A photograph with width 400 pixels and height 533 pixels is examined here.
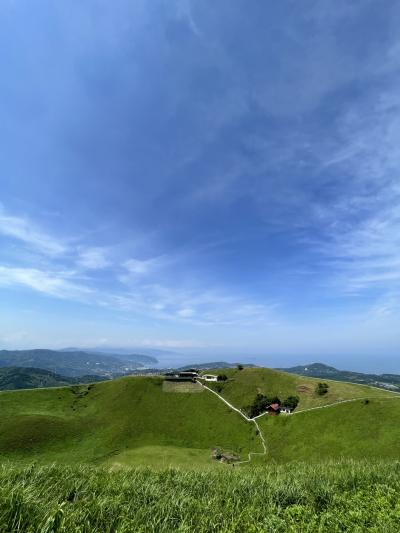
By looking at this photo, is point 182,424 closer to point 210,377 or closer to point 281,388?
point 210,377

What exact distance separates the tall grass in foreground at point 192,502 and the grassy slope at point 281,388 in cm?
8972

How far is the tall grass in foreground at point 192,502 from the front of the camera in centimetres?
614

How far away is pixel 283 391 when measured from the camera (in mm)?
102125

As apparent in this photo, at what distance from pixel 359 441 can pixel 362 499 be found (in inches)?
2916

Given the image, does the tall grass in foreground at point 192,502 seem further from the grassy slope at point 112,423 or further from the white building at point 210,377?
the white building at point 210,377

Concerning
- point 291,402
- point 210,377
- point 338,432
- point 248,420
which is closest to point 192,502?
point 338,432

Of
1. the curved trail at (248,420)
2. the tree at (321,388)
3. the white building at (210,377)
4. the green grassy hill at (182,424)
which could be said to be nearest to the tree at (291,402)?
the green grassy hill at (182,424)

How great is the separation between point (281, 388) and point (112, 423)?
55.3 metres

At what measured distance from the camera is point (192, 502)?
336 inches

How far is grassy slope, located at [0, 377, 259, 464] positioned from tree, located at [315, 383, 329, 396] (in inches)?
937

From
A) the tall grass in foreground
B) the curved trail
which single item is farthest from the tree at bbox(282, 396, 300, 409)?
the tall grass in foreground

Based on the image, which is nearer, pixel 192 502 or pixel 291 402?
pixel 192 502

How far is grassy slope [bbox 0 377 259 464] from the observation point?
80312mm

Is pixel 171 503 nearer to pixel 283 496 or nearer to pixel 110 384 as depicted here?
pixel 283 496
